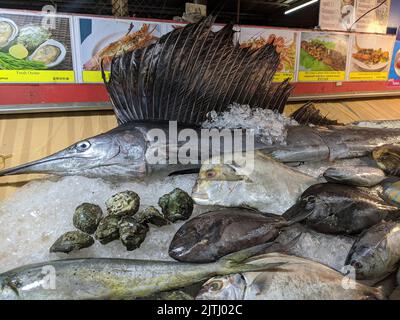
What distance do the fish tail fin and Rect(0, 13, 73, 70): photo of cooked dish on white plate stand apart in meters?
1.77

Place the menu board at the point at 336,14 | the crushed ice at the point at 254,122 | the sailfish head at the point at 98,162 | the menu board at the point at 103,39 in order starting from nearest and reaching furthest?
the sailfish head at the point at 98,162
the crushed ice at the point at 254,122
the menu board at the point at 103,39
the menu board at the point at 336,14

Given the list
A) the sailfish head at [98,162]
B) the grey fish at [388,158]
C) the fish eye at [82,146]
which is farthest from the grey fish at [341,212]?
the fish eye at [82,146]

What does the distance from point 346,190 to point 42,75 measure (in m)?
1.90

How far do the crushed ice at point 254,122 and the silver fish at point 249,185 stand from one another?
0.94 ft

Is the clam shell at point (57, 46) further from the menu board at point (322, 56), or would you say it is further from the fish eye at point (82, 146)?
the menu board at point (322, 56)

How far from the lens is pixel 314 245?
1.14 meters

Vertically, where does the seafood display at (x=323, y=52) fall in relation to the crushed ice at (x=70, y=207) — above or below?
above

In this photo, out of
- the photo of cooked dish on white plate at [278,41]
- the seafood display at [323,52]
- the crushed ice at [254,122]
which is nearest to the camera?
the crushed ice at [254,122]

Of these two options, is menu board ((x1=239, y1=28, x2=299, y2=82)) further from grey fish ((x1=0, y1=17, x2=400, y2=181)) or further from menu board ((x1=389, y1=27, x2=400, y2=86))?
menu board ((x1=389, y1=27, x2=400, y2=86))

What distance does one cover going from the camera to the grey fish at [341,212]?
1.16 m

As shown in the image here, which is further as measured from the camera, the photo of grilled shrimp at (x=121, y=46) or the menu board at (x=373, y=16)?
the menu board at (x=373, y=16)

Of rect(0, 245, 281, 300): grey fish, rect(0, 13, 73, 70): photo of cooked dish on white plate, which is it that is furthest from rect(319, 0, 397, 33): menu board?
rect(0, 245, 281, 300): grey fish

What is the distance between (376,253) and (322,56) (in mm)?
2321

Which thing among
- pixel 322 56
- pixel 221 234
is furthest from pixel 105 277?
→ pixel 322 56
